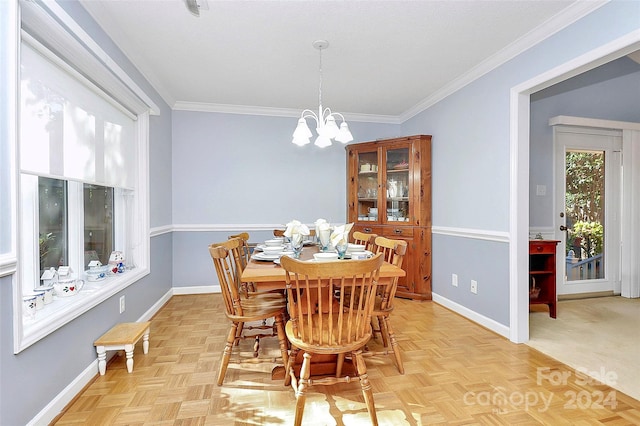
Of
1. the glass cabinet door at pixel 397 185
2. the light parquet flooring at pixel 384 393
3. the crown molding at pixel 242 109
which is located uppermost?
the crown molding at pixel 242 109

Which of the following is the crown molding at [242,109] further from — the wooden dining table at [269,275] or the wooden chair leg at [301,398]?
the wooden chair leg at [301,398]

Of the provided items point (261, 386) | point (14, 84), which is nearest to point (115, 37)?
point (14, 84)

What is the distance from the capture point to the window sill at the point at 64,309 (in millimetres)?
1432

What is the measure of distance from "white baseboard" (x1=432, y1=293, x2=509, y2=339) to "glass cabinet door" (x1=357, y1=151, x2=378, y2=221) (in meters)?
1.22

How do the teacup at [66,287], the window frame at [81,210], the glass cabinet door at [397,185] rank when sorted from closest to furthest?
the window frame at [81,210]
the teacup at [66,287]
the glass cabinet door at [397,185]

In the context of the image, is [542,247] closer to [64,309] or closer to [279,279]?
[279,279]

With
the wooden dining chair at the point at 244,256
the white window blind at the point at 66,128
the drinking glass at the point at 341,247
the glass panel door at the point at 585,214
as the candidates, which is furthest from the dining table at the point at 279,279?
the glass panel door at the point at 585,214

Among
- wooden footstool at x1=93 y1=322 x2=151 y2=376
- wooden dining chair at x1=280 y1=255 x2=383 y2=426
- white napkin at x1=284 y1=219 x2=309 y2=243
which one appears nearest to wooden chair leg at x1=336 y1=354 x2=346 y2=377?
wooden dining chair at x1=280 y1=255 x2=383 y2=426

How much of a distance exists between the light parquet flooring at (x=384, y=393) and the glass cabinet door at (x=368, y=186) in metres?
A: 1.91

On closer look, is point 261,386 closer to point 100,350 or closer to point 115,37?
point 100,350

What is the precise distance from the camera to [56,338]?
1.65m

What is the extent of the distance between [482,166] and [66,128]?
126 inches

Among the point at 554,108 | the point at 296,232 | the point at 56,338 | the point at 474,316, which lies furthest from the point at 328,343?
the point at 554,108

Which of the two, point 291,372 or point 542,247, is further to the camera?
point 542,247
